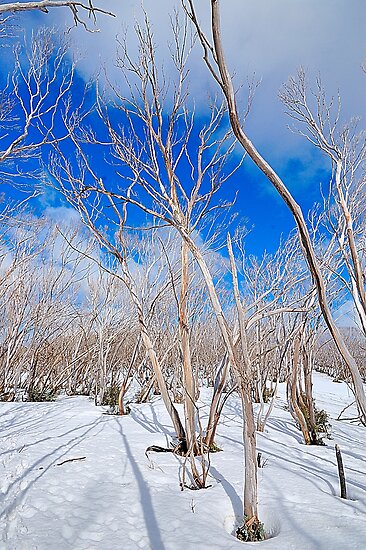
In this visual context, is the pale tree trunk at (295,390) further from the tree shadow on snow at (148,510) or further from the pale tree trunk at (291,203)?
the pale tree trunk at (291,203)

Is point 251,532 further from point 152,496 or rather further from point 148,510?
point 152,496

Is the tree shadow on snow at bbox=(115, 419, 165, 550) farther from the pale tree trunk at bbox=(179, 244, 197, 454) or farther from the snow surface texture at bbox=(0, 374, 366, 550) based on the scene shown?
the pale tree trunk at bbox=(179, 244, 197, 454)

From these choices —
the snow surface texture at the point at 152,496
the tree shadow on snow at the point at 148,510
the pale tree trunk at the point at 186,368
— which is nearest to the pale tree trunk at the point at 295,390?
the snow surface texture at the point at 152,496

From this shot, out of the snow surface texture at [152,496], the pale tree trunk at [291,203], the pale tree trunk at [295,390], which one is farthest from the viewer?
the pale tree trunk at [295,390]

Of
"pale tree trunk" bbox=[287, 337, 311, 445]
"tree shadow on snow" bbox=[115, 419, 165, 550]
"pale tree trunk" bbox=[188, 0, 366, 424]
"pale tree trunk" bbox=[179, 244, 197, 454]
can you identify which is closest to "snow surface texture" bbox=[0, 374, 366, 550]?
"tree shadow on snow" bbox=[115, 419, 165, 550]

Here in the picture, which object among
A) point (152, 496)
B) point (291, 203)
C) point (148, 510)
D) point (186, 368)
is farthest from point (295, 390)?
point (291, 203)

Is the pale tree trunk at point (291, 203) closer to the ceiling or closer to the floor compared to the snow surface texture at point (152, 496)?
closer to the ceiling

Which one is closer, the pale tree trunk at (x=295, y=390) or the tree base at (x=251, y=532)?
the tree base at (x=251, y=532)

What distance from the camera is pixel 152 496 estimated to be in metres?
3.53

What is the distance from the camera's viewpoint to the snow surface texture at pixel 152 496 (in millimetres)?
2711

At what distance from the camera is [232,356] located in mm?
2982

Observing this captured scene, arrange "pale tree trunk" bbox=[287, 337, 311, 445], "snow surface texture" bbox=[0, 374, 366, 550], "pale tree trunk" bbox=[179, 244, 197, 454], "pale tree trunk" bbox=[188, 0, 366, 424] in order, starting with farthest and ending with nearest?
"pale tree trunk" bbox=[287, 337, 311, 445], "pale tree trunk" bbox=[179, 244, 197, 454], "snow surface texture" bbox=[0, 374, 366, 550], "pale tree trunk" bbox=[188, 0, 366, 424]

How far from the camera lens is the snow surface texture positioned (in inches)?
107

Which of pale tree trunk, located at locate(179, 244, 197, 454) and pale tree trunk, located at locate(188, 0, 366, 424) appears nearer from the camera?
pale tree trunk, located at locate(188, 0, 366, 424)
